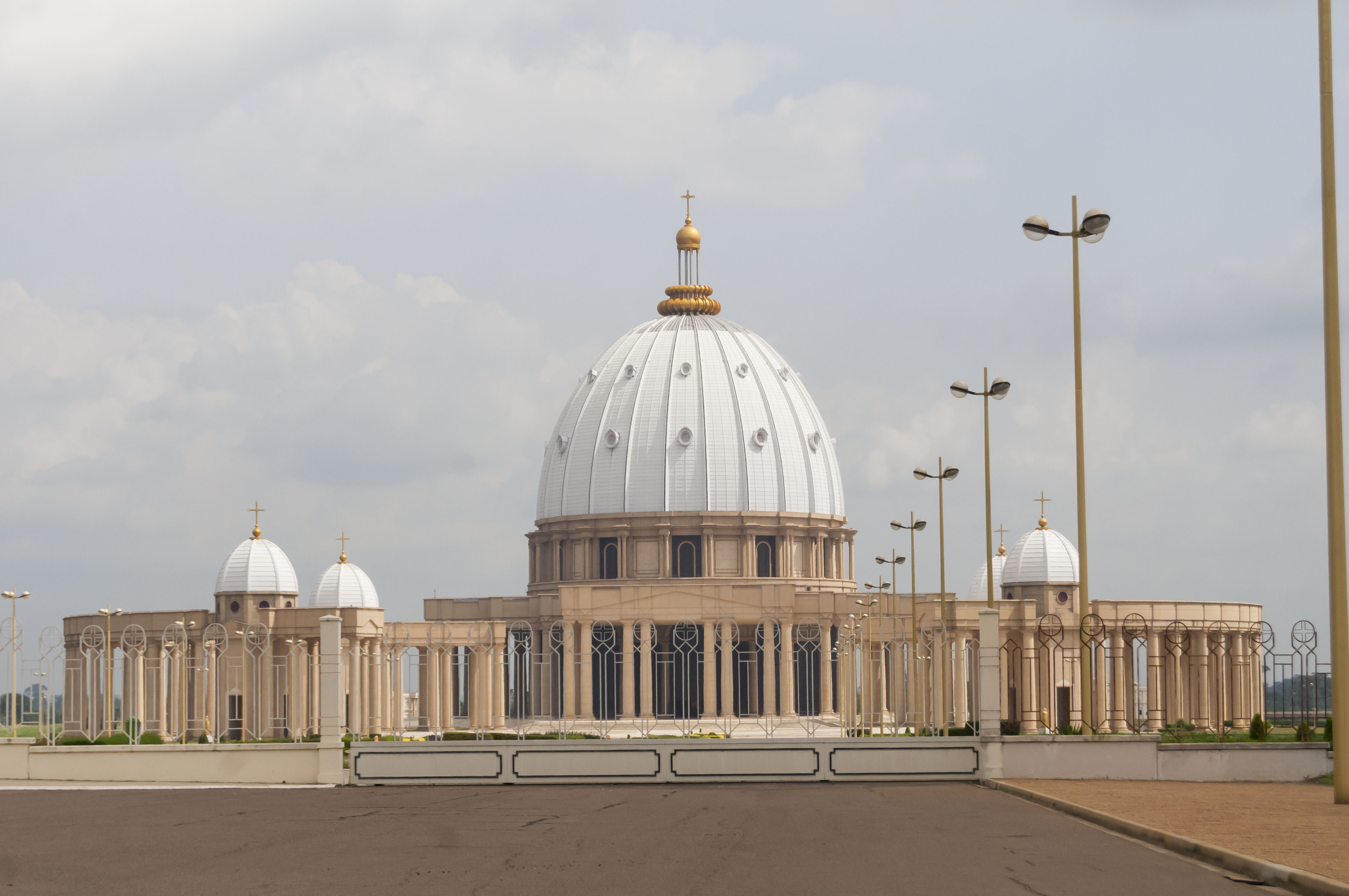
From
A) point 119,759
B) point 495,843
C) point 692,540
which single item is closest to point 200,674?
point 692,540

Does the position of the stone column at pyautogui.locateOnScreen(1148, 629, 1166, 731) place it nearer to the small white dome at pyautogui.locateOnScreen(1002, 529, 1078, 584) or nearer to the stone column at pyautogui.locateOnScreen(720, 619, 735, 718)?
the small white dome at pyautogui.locateOnScreen(1002, 529, 1078, 584)

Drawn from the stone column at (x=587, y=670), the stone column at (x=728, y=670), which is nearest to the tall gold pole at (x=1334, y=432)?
the stone column at (x=728, y=670)

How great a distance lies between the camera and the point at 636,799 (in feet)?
92.5

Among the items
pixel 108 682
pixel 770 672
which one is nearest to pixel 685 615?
pixel 770 672

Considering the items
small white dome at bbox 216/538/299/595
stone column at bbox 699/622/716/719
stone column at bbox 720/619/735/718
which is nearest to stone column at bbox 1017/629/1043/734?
stone column at bbox 720/619/735/718

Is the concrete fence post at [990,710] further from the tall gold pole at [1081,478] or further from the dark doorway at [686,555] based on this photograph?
the dark doorway at [686,555]

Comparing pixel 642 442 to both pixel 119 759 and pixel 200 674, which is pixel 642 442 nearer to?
pixel 200 674

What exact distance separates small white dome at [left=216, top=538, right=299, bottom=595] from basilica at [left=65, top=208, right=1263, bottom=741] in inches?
4.6

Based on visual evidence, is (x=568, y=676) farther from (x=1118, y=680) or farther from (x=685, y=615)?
(x=1118, y=680)

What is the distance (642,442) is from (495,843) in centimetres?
7927

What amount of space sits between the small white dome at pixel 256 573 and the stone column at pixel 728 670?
23.0m

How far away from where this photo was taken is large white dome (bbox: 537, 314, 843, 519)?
98.3 meters

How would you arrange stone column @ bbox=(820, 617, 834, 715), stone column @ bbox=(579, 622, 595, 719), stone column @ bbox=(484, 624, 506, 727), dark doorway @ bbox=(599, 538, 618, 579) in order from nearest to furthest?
stone column @ bbox=(579, 622, 595, 719), stone column @ bbox=(484, 624, 506, 727), stone column @ bbox=(820, 617, 834, 715), dark doorway @ bbox=(599, 538, 618, 579)

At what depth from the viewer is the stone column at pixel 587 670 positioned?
83.6 meters
